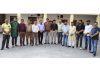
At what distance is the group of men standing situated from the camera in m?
11.9

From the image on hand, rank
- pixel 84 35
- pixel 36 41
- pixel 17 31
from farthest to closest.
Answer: pixel 36 41
pixel 17 31
pixel 84 35

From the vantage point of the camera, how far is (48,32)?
13.6 metres

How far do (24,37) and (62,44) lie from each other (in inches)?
77.7

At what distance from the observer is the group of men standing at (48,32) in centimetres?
1191

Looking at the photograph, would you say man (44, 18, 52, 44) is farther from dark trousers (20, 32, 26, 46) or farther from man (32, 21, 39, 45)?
dark trousers (20, 32, 26, 46)

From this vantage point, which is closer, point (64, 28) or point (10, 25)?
point (10, 25)

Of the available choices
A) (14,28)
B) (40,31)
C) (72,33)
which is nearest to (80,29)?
(72,33)

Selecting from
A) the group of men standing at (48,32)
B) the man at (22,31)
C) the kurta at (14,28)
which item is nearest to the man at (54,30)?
the group of men standing at (48,32)

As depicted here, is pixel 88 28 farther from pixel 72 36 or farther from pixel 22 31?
pixel 22 31

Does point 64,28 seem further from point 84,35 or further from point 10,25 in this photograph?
point 10,25

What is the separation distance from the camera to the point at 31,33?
43.1 feet

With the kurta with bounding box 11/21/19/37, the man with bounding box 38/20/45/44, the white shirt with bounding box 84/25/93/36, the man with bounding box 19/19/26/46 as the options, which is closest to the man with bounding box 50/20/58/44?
the man with bounding box 38/20/45/44
